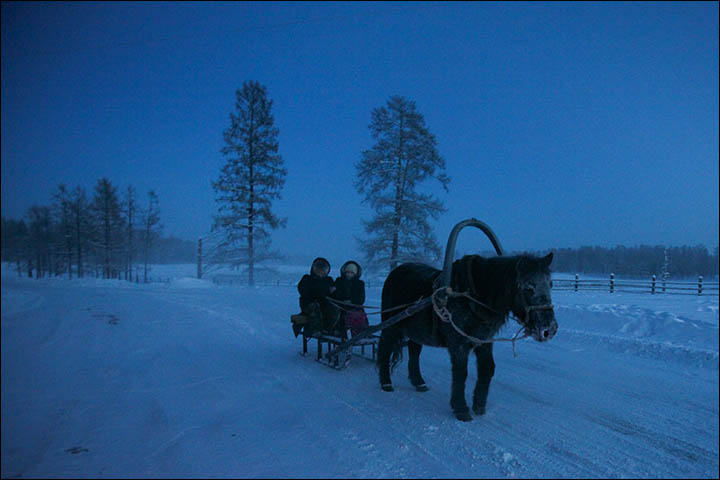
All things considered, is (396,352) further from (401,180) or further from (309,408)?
(401,180)

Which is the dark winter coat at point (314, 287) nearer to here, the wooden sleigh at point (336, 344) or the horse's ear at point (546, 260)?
the wooden sleigh at point (336, 344)

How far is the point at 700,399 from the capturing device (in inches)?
156

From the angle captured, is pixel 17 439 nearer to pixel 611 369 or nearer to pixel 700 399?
pixel 700 399

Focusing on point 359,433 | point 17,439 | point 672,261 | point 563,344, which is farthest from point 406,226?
point 17,439

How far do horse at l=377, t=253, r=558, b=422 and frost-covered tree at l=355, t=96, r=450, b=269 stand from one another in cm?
1103

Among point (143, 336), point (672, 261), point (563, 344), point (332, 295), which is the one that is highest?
point (672, 261)

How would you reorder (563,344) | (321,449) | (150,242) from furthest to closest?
(563,344)
(150,242)
(321,449)

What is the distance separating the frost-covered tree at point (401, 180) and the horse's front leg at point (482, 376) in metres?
11.9

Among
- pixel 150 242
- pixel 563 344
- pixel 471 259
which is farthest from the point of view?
pixel 563 344

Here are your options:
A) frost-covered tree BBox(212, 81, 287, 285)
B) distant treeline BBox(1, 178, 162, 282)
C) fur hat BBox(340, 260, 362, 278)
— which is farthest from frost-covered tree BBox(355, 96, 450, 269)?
distant treeline BBox(1, 178, 162, 282)

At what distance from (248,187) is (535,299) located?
13.5m

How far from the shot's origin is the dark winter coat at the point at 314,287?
19.4 feet

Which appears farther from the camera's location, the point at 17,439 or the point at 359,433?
the point at 359,433

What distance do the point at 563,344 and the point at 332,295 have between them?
4.52 metres
